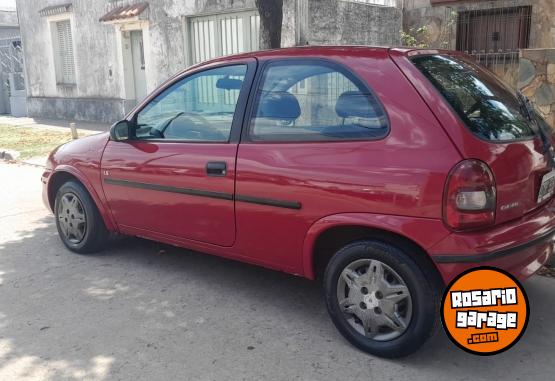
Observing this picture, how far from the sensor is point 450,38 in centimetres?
1139

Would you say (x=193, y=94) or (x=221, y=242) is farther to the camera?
(x=193, y=94)

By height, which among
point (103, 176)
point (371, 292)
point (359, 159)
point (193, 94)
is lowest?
point (371, 292)

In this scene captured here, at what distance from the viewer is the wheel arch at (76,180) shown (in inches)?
187

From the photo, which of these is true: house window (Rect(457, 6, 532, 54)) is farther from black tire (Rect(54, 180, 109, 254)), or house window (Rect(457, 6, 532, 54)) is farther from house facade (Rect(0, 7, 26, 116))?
house facade (Rect(0, 7, 26, 116))

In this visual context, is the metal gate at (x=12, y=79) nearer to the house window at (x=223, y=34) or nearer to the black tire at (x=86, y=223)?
the house window at (x=223, y=34)

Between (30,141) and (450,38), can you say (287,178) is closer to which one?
(450,38)

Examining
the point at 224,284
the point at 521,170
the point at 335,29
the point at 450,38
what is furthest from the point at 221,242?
the point at 450,38

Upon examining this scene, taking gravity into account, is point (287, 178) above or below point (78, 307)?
above

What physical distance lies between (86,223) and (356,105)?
2.83m

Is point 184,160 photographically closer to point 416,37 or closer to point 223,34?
point 223,34

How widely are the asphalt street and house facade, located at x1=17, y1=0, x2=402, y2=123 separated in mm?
6138

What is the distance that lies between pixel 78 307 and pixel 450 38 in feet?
32.0
